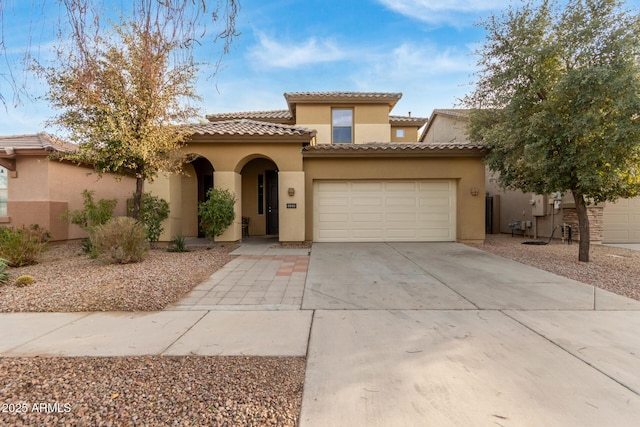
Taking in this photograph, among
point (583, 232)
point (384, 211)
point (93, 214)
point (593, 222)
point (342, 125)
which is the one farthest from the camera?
point (342, 125)

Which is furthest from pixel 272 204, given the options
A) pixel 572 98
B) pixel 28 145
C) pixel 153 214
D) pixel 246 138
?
pixel 572 98

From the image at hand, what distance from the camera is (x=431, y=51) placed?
8.40 metres

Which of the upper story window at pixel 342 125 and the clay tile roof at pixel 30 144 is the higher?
the upper story window at pixel 342 125

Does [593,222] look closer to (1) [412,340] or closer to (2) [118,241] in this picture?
(1) [412,340]

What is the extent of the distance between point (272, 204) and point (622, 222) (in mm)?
13697

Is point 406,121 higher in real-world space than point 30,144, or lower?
higher

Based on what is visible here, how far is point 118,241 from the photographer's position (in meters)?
6.93

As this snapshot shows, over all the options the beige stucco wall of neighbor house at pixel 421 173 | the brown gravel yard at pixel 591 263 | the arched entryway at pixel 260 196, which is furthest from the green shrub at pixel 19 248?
the brown gravel yard at pixel 591 263

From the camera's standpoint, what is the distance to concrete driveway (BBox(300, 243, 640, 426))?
232 centimetres

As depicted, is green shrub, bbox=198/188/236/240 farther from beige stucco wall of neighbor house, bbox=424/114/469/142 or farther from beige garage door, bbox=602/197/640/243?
beige garage door, bbox=602/197/640/243

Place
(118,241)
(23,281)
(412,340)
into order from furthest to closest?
(118,241)
(23,281)
(412,340)

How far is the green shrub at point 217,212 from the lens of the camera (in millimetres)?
9383

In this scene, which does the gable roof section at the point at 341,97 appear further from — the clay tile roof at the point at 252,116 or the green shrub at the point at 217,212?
the green shrub at the point at 217,212

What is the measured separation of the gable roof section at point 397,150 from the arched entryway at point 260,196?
3.06 meters
